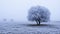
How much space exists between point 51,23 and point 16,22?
1.65m

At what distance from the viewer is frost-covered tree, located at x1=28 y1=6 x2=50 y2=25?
6105 millimetres

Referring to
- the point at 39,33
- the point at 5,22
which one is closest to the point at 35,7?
the point at 5,22

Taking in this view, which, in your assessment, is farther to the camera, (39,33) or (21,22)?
(21,22)

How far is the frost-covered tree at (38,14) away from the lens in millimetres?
6105

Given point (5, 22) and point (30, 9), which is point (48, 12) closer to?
point (30, 9)

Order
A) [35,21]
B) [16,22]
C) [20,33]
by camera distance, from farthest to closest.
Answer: [35,21], [16,22], [20,33]

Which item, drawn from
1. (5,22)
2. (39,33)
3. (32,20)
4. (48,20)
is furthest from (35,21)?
(39,33)

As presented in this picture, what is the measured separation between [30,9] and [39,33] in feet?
6.73

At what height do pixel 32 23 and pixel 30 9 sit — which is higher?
pixel 30 9

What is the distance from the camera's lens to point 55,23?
20.5ft

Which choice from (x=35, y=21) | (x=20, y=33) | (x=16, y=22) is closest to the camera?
(x=20, y=33)

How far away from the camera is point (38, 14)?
611cm

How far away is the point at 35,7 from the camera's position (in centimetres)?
611

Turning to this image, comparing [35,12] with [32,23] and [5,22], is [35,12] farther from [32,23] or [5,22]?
[5,22]
